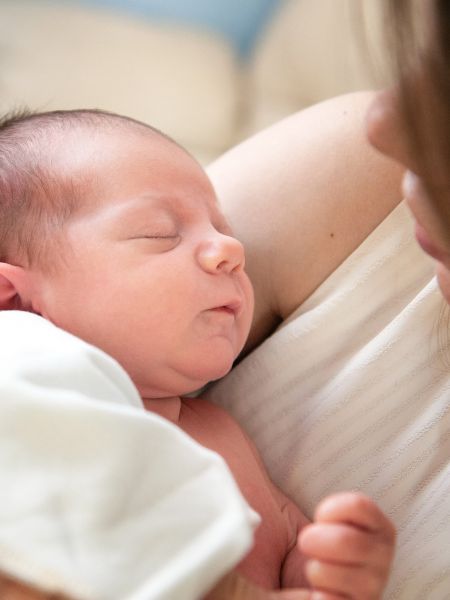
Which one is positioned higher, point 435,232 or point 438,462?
point 435,232

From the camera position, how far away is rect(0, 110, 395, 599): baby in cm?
78

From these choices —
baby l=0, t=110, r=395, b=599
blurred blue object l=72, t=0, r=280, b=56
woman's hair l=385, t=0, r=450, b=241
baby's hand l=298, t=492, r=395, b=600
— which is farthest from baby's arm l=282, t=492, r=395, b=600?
blurred blue object l=72, t=0, r=280, b=56

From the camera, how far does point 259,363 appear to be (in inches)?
37.5

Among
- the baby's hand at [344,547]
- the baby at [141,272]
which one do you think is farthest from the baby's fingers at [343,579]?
the baby at [141,272]

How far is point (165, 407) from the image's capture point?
849 millimetres

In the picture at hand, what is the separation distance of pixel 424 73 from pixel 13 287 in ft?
1.47

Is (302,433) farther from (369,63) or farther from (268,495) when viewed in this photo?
(369,63)

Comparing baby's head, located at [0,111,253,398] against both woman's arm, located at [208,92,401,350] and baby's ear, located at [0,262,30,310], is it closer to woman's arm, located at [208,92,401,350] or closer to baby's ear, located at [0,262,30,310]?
baby's ear, located at [0,262,30,310]

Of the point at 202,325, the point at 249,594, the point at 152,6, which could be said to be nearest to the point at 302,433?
the point at 202,325

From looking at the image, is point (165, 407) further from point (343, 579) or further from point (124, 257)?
point (343, 579)

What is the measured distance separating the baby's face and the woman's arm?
0.37ft

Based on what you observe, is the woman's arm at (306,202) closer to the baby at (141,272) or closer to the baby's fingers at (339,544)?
the baby at (141,272)

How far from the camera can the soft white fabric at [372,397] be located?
83 centimetres

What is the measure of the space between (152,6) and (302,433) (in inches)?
59.1
